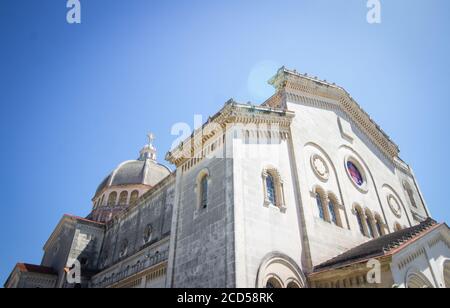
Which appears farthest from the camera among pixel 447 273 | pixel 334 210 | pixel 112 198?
pixel 112 198

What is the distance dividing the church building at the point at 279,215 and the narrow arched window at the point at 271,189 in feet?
0.19

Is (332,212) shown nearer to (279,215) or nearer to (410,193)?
(279,215)

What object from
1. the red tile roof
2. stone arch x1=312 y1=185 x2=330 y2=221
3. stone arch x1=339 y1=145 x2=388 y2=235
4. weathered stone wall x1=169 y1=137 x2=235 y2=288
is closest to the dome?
weathered stone wall x1=169 y1=137 x2=235 y2=288

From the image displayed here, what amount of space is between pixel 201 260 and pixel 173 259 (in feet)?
7.25

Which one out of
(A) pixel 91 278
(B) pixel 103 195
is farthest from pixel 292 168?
(B) pixel 103 195

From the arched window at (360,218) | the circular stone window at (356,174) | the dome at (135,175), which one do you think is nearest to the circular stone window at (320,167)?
the circular stone window at (356,174)

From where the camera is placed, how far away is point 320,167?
1803cm

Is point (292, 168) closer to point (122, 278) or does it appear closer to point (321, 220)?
point (321, 220)

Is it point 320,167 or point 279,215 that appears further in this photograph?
point 320,167

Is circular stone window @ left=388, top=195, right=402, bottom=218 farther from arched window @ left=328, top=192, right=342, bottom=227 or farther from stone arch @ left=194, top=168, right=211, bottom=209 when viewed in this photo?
stone arch @ left=194, top=168, right=211, bottom=209

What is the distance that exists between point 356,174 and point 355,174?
0.51 ft

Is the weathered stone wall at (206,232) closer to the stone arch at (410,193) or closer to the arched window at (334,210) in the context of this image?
the arched window at (334,210)

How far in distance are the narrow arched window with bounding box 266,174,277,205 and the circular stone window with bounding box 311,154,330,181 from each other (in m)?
3.56

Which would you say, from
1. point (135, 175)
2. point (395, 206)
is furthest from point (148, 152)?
point (395, 206)
